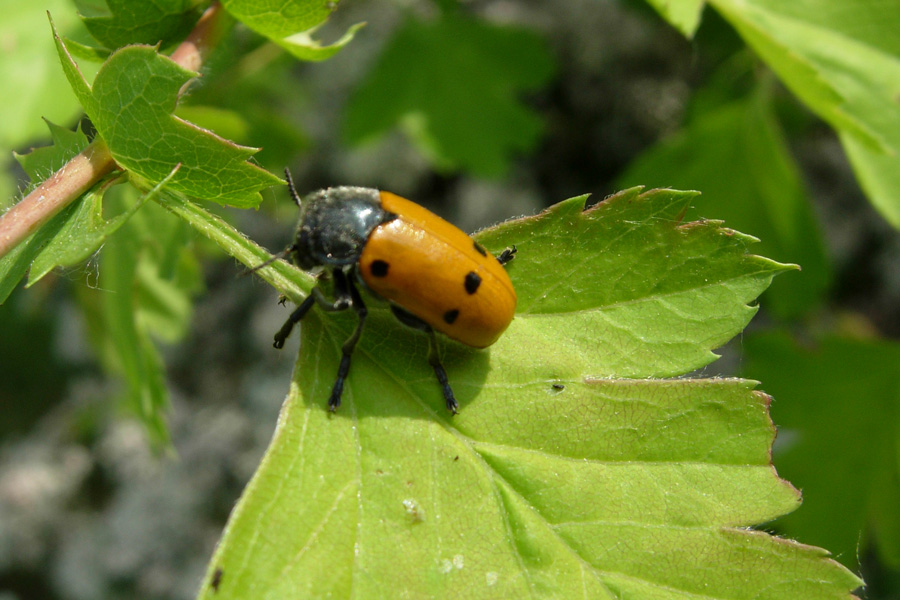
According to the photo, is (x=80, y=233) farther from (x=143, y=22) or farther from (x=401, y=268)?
(x=401, y=268)

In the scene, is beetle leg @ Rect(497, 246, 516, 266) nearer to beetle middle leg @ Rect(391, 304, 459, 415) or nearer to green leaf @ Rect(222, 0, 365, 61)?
beetle middle leg @ Rect(391, 304, 459, 415)

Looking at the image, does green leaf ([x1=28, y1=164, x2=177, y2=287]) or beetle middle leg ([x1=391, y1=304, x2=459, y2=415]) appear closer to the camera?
green leaf ([x1=28, y1=164, x2=177, y2=287])

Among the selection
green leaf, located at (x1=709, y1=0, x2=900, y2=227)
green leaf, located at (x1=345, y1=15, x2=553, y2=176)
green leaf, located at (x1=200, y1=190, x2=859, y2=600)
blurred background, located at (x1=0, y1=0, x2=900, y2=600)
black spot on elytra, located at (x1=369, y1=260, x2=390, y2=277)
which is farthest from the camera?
green leaf, located at (x1=345, y1=15, x2=553, y2=176)

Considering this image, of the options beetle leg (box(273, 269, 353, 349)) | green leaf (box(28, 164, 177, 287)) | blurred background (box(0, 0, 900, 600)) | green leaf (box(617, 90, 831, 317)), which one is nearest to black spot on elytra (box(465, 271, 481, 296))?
beetle leg (box(273, 269, 353, 349))

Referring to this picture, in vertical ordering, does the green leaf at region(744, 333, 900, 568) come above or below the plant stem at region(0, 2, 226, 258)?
below

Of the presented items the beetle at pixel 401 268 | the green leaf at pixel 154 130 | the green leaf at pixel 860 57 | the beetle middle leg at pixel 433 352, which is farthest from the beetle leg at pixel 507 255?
the green leaf at pixel 860 57
